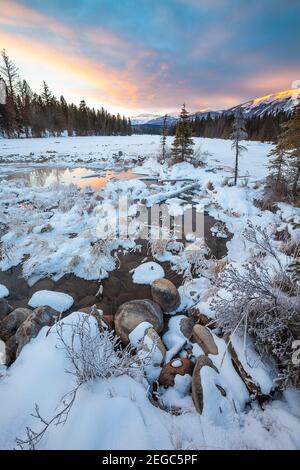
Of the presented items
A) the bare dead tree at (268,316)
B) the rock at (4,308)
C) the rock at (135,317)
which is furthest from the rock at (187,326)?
the rock at (4,308)

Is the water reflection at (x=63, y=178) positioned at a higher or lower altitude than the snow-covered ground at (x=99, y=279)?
higher

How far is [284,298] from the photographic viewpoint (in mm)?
3197

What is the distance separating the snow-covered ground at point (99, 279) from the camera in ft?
Result: 7.55

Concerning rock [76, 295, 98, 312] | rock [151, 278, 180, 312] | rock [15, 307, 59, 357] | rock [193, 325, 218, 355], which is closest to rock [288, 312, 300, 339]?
rock [193, 325, 218, 355]

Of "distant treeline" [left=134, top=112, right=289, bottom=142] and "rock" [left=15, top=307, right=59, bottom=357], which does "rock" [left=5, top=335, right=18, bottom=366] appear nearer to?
"rock" [left=15, top=307, right=59, bottom=357]

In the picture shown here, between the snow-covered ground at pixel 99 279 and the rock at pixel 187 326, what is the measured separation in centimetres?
11

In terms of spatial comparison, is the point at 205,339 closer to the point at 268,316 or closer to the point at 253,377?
the point at 253,377

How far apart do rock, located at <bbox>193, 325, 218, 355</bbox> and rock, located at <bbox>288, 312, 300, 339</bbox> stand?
109 centimetres

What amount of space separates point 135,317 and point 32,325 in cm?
174

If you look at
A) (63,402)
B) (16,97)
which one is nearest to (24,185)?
(63,402)

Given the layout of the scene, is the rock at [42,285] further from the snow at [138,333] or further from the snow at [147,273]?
the snow at [138,333]

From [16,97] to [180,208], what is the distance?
165ft

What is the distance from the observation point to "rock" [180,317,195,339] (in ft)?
13.6
